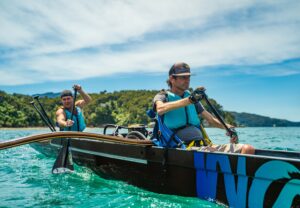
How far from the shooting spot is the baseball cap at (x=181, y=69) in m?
5.20

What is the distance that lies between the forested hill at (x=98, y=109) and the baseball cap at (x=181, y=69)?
2710 inches

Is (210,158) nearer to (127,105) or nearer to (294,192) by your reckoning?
(294,192)

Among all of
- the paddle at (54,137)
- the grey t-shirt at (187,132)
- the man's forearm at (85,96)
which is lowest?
the paddle at (54,137)

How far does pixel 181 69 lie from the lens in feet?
17.1

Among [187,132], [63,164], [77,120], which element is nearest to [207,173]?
[187,132]

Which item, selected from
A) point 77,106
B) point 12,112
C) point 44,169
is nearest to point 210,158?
point 44,169

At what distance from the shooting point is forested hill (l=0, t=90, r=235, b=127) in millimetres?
81750

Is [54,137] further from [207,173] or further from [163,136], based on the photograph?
[207,173]


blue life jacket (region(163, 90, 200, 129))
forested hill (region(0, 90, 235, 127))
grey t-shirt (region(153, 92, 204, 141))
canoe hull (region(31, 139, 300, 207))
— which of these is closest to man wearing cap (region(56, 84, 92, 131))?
canoe hull (region(31, 139, 300, 207))

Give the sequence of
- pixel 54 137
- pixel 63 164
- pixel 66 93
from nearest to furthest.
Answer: pixel 54 137 → pixel 63 164 → pixel 66 93

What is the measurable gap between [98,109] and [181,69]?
110720 mm

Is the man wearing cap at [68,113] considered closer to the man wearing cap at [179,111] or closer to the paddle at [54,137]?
the paddle at [54,137]

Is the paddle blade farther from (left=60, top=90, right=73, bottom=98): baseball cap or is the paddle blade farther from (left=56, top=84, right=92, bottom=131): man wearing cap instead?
(left=60, top=90, right=73, bottom=98): baseball cap

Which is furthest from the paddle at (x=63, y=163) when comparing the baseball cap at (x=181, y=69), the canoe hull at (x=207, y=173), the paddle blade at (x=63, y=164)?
the baseball cap at (x=181, y=69)
